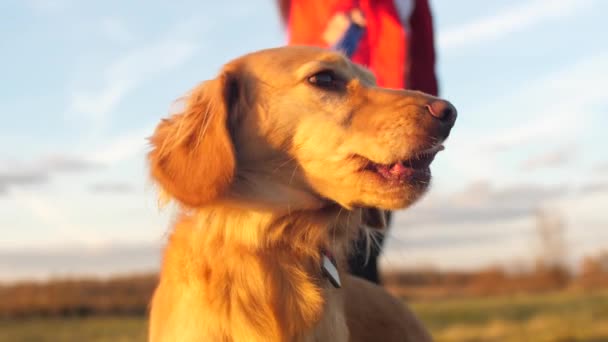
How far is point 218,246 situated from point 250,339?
409 millimetres

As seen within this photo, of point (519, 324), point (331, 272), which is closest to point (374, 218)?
point (331, 272)

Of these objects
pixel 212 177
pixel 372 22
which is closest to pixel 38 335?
pixel 372 22

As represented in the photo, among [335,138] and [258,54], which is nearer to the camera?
[335,138]

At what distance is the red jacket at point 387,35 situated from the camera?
15.3 feet

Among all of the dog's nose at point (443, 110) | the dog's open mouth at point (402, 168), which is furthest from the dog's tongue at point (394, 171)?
the dog's nose at point (443, 110)

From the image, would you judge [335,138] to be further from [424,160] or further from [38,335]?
[38,335]

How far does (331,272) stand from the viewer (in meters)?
3.25

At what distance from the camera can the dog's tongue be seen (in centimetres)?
299

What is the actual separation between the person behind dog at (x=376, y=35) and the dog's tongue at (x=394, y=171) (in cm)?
149

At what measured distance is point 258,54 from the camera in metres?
3.43

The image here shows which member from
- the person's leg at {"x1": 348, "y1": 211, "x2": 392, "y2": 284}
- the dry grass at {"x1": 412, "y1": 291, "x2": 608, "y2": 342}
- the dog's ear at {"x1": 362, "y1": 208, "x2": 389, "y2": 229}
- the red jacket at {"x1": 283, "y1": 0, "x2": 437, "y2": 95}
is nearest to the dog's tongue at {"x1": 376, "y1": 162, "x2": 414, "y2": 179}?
the dog's ear at {"x1": 362, "y1": 208, "x2": 389, "y2": 229}

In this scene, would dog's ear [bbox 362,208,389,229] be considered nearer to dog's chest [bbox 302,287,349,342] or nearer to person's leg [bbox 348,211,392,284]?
dog's chest [bbox 302,287,349,342]

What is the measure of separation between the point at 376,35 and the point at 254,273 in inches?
87.9

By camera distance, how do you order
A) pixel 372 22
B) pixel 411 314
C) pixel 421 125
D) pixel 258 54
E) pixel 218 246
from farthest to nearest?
pixel 372 22, pixel 411 314, pixel 258 54, pixel 218 246, pixel 421 125
